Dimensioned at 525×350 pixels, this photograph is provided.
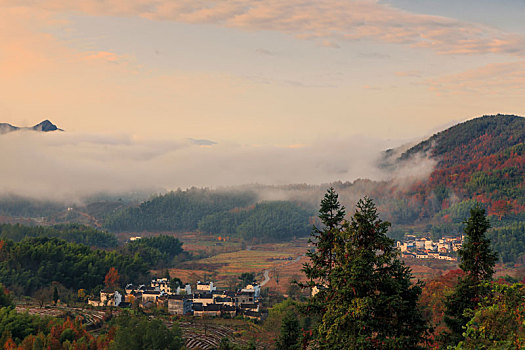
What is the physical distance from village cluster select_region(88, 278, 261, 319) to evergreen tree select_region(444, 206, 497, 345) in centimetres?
5072

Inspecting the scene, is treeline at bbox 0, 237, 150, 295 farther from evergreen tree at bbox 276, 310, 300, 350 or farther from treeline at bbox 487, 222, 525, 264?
treeline at bbox 487, 222, 525, 264

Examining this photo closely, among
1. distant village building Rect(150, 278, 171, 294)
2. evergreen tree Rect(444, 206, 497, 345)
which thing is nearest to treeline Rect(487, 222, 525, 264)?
distant village building Rect(150, 278, 171, 294)

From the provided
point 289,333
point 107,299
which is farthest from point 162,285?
point 289,333

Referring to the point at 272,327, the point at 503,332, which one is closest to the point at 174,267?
the point at 272,327

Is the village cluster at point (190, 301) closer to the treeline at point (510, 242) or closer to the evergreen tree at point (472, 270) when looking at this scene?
the evergreen tree at point (472, 270)

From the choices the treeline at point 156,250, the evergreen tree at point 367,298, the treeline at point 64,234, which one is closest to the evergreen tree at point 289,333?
the evergreen tree at point 367,298

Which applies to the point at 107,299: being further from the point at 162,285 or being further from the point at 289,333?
the point at 289,333

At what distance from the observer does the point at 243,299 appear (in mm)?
81625

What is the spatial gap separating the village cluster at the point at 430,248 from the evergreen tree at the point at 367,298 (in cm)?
11399

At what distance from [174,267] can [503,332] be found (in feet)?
385

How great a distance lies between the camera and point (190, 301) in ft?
264

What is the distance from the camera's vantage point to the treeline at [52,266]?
285 feet

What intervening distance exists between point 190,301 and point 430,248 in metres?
82.4

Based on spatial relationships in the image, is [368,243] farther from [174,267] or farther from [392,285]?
[174,267]
